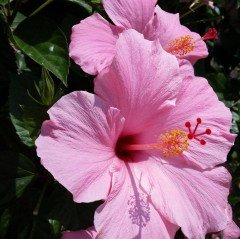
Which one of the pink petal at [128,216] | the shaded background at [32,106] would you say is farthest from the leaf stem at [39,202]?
the pink petal at [128,216]

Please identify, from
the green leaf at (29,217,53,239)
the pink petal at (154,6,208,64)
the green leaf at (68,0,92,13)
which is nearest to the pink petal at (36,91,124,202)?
the green leaf at (29,217,53,239)

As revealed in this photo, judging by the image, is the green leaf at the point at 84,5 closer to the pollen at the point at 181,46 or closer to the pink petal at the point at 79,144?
the pollen at the point at 181,46

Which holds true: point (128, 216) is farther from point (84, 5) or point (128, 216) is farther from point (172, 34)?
point (84, 5)

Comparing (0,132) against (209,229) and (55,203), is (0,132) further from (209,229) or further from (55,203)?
(209,229)

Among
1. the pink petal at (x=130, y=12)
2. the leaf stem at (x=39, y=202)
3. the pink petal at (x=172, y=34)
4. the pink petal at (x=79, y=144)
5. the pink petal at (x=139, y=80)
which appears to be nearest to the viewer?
the pink petal at (x=79, y=144)

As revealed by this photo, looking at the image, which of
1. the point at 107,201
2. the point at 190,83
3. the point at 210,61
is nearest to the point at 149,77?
the point at 190,83

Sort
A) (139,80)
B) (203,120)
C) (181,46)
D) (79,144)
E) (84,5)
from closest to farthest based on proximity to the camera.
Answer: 1. (79,144)
2. (139,80)
3. (203,120)
4. (181,46)
5. (84,5)

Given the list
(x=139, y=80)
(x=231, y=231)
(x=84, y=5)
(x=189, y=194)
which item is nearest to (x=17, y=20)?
(x=84, y=5)
